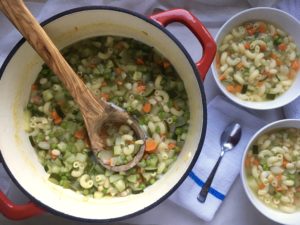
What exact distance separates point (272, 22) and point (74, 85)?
0.61m

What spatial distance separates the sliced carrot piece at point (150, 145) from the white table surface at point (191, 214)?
189 millimetres

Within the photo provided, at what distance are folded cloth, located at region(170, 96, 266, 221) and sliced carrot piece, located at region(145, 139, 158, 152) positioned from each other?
15cm

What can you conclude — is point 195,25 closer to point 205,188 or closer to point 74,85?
point 74,85

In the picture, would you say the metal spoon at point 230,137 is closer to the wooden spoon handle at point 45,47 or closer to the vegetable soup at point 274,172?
the vegetable soup at point 274,172

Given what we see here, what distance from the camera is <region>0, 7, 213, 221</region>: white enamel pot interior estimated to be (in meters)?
1.17

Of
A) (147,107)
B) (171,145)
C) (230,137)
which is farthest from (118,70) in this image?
(230,137)

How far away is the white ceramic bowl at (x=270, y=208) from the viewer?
131cm

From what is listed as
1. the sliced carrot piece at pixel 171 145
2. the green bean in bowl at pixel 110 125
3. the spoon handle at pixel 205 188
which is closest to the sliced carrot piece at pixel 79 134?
the green bean in bowl at pixel 110 125

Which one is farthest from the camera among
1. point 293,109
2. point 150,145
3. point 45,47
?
point 293,109

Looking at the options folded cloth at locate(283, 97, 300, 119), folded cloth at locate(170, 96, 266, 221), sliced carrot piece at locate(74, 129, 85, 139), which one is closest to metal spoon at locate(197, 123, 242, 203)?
folded cloth at locate(170, 96, 266, 221)

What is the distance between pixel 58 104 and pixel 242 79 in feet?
1.64

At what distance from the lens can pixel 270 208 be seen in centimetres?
135

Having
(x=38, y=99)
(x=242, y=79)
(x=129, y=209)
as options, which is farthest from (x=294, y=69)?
(x=38, y=99)

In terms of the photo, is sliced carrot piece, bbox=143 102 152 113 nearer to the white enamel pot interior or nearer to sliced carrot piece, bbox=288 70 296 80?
the white enamel pot interior
